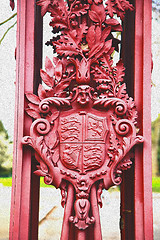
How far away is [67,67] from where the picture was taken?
1.19m

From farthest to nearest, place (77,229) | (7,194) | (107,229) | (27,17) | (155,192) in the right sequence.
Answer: (155,192) < (7,194) < (107,229) < (27,17) < (77,229)

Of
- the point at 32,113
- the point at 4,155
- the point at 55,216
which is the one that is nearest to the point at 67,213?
the point at 32,113

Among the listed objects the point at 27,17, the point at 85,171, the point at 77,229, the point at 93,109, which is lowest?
the point at 77,229

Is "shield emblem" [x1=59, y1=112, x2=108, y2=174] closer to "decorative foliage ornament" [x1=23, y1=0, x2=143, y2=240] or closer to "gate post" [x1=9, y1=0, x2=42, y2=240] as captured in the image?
"decorative foliage ornament" [x1=23, y1=0, x2=143, y2=240]

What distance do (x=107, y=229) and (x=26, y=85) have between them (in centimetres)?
308

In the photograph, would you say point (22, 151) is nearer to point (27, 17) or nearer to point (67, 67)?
point (67, 67)

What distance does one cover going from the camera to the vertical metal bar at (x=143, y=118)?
109 cm

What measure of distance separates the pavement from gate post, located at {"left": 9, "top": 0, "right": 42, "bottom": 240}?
2294 millimetres

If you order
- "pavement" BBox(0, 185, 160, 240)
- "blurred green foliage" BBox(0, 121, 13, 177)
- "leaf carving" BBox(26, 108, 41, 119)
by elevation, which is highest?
"leaf carving" BBox(26, 108, 41, 119)

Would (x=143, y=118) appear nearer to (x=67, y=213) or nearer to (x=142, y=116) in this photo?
(x=142, y=116)

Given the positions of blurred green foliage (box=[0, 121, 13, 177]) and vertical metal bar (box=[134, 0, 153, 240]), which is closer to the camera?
vertical metal bar (box=[134, 0, 153, 240])

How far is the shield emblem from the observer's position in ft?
3.61

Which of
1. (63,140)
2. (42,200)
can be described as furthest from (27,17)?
(42,200)

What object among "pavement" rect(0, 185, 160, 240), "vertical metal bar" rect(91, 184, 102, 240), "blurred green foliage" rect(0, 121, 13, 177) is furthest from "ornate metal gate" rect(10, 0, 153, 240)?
"blurred green foliage" rect(0, 121, 13, 177)
